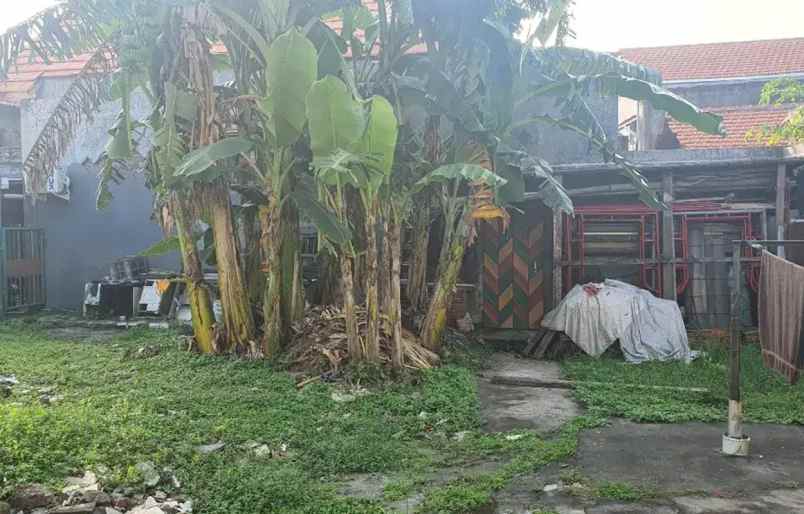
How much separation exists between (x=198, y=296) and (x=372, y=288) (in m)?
2.59

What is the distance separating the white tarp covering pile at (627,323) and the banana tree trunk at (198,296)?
4652 mm

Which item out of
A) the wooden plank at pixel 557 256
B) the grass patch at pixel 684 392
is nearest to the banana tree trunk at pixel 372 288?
the grass patch at pixel 684 392

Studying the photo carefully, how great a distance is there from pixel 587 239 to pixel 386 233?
4.08 m

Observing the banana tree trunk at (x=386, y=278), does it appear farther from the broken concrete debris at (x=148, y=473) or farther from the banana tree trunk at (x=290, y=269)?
the broken concrete debris at (x=148, y=473)

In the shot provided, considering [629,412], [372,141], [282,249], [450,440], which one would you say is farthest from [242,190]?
[629,412]

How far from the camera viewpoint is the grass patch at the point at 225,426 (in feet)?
14.4

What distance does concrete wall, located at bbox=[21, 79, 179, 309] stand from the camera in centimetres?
1323

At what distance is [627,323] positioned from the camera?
364 inches

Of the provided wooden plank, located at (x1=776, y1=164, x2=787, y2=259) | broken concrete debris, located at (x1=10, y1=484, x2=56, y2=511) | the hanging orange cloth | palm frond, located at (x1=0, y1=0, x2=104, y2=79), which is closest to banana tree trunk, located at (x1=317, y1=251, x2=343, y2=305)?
the hanging orange cloth

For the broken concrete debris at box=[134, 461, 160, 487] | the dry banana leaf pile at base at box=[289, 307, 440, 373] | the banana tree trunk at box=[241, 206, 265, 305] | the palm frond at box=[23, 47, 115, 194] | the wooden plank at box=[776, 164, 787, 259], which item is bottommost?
the broken concrete debris at box=[134, 461, 160, 487]

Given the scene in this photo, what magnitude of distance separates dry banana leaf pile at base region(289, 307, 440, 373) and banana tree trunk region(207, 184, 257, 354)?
2.04ft

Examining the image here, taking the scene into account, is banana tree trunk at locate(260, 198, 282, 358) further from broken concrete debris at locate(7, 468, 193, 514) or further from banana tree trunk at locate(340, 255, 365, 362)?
broken concrete debris at locate(7, 468, 193, 514)

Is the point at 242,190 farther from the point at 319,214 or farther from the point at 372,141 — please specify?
the point at 372,141

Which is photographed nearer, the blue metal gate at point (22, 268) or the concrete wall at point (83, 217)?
the blue metal gate at point (22, 268)
